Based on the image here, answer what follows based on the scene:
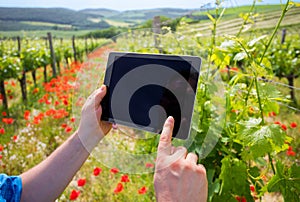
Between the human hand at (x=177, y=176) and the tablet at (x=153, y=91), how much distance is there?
0.10 meters

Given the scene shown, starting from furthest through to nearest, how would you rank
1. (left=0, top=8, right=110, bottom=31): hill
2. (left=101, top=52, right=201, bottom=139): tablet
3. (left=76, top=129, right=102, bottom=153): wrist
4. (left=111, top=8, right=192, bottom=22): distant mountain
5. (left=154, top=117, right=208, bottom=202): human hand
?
1. (left=0, top=8, right=110, bottom=31): hill
2. (left=111, top=8, right=192, bottom=22): distant mountain
3. (left=76, top=129, right=102, bottom=153): wrist
4. (left=101, top=52, right=201, bottom=139): tablet
5. (left=154, top=117, right=208, bottom=202): human hand

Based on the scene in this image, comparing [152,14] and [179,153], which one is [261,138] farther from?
[152,14]

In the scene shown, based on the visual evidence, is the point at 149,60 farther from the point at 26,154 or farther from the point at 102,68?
the point at 26,154

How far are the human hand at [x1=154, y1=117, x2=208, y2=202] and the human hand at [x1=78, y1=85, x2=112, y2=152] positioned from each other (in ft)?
1.28

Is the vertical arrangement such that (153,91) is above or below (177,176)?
above

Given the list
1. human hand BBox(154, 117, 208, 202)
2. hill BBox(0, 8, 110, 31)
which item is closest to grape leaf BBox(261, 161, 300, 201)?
human hand BBox(154, 117, 208, 202)

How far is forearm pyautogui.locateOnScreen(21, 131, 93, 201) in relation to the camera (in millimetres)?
1254

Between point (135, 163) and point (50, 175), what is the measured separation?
16.1 inches

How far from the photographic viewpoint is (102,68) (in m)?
1.27

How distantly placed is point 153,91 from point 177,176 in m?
0.34

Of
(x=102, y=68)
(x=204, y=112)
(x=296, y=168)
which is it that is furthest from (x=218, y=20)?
(x=296, y=168)

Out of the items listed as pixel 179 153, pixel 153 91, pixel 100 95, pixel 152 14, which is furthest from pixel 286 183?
pixel 152 14

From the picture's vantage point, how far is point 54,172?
4.16 ft

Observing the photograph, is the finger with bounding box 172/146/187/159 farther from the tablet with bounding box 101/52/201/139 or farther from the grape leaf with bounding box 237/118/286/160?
the grape leaf with bounding box 237/118/286/160
